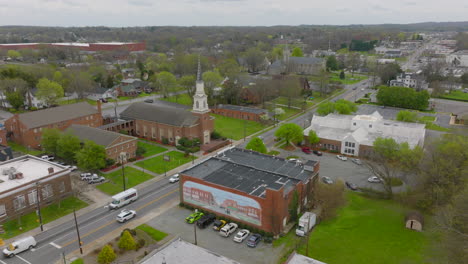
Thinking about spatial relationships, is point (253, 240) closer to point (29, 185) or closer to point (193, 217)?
point (193, 217)

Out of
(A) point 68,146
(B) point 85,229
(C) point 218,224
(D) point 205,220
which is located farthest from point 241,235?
(A) point 68,146

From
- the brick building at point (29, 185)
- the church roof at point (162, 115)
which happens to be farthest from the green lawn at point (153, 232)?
the church roof at point (162, 115)

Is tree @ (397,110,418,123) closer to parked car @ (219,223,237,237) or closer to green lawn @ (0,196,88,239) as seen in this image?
parked car @ (219,223,237,237)

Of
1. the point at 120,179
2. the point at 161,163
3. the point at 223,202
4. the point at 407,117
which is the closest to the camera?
the point at 223,202

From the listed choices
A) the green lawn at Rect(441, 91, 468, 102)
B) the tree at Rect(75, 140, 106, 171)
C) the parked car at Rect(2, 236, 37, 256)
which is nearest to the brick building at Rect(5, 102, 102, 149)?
the tree at Rect(75, 140, 106, 171)

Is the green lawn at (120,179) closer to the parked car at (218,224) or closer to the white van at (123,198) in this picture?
the white van at (123,198)
